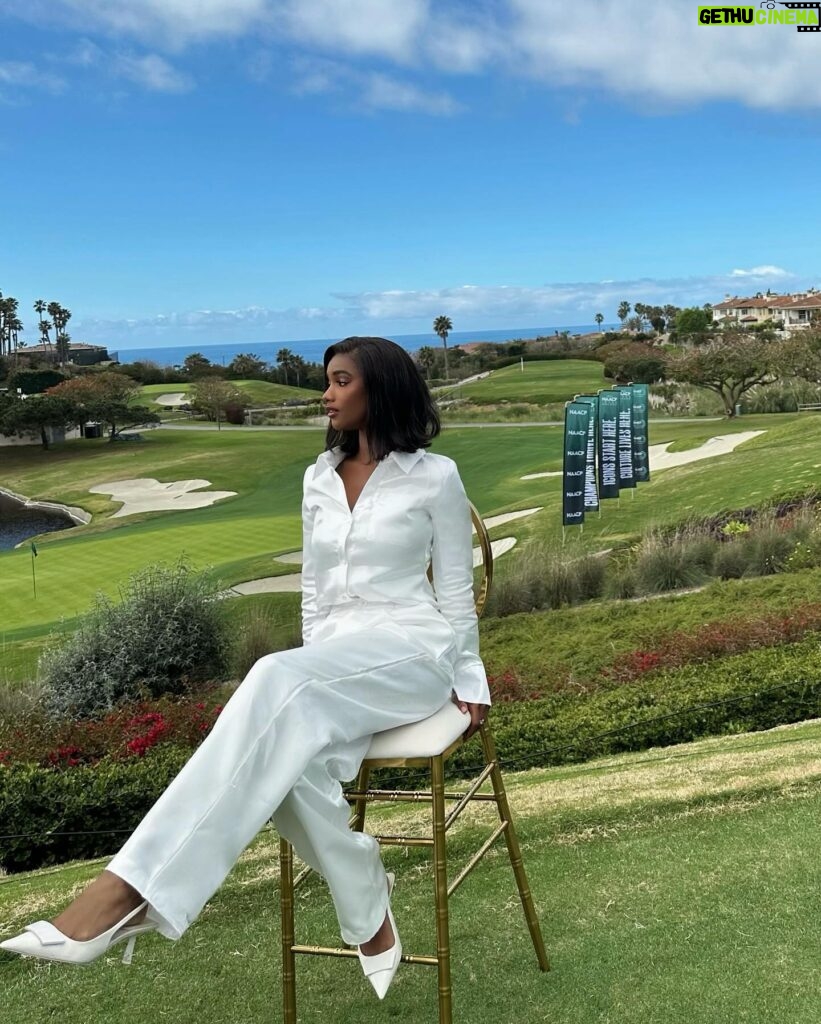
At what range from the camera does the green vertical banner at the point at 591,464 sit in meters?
14.4

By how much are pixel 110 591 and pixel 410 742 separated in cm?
1493

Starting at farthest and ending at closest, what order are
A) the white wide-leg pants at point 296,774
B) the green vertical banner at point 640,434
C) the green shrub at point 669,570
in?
the green vertical banner at point 640,434 < the green shrub at point 669,570 < the white wide-leg pants at point 296,774

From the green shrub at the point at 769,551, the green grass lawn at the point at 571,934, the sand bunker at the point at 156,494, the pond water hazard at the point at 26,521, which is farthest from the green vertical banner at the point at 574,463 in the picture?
the pond water hazard at the point at 26,521

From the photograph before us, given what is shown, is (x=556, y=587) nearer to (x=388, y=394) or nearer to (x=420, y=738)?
(x=388, y=394)

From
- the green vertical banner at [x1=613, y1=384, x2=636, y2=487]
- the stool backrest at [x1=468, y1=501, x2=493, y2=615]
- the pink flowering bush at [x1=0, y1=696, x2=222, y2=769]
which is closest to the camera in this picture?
the stool backrest at [x1=468, y1=501, x2=493, y2=615]

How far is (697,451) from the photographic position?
67.7ft

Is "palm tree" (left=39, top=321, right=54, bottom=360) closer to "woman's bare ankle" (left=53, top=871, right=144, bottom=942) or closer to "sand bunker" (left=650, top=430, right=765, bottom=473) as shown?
"sand bunker" (left=650, top=430, right=765, bottom=473)

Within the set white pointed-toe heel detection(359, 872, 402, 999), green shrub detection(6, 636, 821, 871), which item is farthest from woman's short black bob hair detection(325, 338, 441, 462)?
green shrub detection(6, 636, 821, 871)

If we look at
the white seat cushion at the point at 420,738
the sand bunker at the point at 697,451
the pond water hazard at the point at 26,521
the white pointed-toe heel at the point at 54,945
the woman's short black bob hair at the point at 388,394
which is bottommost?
the pond water hazard at the point at 26,521

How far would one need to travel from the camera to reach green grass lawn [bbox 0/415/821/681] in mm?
14203

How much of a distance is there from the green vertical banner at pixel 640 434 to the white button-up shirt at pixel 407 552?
1378cm

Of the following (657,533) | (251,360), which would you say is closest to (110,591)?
(657,533)

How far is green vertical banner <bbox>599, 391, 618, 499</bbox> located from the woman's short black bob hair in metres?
12.8

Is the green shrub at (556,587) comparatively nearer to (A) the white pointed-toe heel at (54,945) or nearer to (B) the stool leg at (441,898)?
(B) the stool leg at (441,898)
